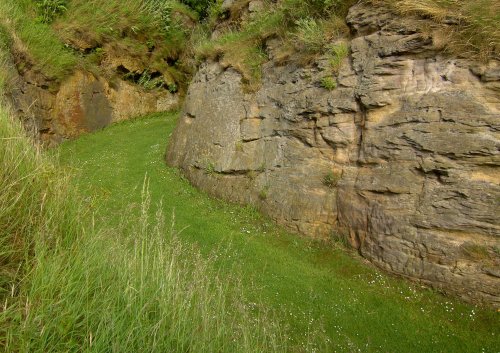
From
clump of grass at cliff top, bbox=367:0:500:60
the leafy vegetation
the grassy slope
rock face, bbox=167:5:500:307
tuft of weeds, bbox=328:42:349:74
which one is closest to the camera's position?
the grassy slope

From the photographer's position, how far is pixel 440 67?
6750mm

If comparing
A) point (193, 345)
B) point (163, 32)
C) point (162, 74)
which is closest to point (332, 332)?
point (193, 345)

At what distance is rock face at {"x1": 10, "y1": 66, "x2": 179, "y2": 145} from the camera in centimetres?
1434

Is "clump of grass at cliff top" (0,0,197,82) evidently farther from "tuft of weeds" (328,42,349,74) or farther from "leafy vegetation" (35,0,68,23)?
"tuft of weeds" (328,42,349,74)

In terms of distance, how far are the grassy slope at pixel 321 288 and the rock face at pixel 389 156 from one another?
1.18ft

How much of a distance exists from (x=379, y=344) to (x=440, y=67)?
4411 mm

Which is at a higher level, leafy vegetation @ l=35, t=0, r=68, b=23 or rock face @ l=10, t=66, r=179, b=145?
leafy vegetation @ l=35, t=0, r=68, b=23

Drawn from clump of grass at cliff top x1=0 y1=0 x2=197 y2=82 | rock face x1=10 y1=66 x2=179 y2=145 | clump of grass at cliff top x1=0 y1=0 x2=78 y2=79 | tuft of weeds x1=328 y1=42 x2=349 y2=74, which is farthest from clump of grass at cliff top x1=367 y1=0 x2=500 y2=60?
clump of grass at cliff top x1=0 y1=0 x2=197 y2=82

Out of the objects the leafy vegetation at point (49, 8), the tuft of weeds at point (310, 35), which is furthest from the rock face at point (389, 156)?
the leafy vegetation at point (49, 8)

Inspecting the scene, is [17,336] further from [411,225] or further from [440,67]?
[440,67]

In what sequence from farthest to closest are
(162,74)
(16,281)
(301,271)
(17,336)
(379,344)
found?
(162,74) < (301,271) < (379,344) < (16,281) < (17,336)

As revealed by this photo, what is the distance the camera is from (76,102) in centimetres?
1583

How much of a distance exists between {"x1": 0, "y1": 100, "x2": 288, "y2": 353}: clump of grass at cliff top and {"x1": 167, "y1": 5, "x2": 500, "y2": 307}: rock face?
308cm

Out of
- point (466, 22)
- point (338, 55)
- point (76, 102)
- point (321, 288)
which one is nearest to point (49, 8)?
point (76, 102)
